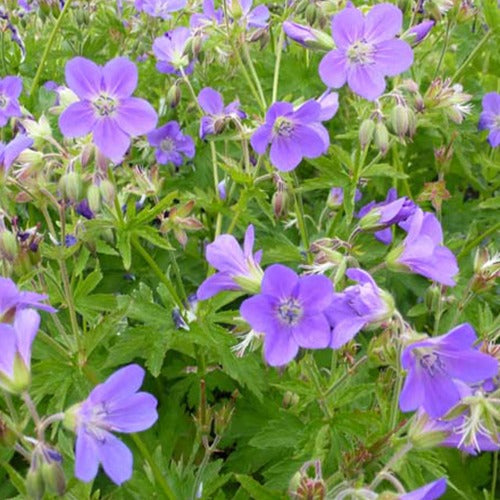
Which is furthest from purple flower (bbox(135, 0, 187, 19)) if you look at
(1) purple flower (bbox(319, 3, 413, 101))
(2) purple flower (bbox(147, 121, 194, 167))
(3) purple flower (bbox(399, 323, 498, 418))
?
(3) purple flower (bbox(399, 323, 498, 418))

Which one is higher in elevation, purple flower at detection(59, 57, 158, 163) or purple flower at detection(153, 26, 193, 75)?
purple flower at detection(59, 57, 158, 163)

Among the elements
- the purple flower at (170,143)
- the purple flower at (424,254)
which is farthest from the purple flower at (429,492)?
the purple flower at (170,143)

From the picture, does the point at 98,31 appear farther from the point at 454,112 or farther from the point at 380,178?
the point at 454,112

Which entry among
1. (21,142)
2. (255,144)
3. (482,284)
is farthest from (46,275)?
(482,284)

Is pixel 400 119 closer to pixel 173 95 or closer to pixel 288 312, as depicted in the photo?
pixel 288 312

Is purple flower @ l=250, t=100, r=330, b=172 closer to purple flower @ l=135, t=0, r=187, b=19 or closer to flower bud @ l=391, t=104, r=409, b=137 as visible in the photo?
flower bud @ l=391, t=104, r=409, b=137

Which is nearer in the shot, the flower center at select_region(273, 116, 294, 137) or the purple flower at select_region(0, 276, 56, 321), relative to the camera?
the purple flower at select_region(0, 276, 56, 321)
